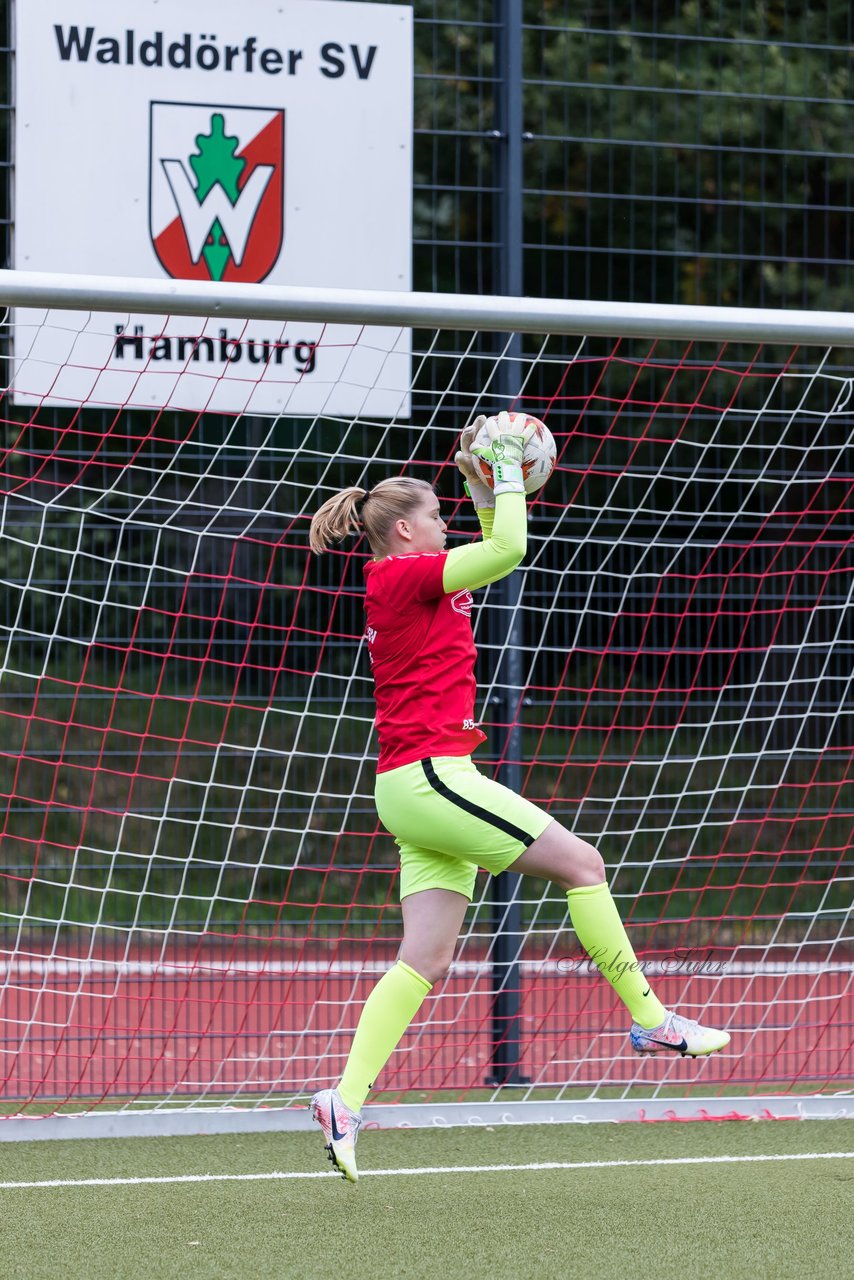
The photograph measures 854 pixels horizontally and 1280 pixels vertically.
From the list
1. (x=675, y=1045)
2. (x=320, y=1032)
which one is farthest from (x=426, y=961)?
(x=320, y=1032)

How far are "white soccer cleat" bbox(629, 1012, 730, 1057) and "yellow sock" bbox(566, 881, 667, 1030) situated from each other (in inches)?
0.8

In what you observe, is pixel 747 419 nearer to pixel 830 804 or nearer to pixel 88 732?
pixel 830 804

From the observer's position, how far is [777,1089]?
608 cm

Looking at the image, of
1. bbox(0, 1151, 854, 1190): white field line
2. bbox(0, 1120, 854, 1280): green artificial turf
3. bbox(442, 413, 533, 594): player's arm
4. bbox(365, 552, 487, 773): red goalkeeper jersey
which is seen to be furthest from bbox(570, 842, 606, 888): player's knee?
bbox(0, 1151, 854, 1190): white field line

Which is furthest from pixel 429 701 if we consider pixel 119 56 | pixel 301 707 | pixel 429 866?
pixel 119 56

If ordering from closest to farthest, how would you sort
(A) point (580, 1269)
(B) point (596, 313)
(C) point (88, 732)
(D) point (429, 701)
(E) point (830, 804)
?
(A) point (580, 1269) < (D) point (429, 701) < (B) point (596, 313) < (E) point (830, 804) < (C) point (88, 732)

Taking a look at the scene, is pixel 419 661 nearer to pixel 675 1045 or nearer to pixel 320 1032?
pixel 675 1045

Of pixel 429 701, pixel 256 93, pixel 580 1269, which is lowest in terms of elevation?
pixel 580 1269

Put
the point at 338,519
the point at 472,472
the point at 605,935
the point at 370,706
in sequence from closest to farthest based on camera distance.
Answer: the point at 605,935 < the point at 338,519 < the point at 472,472 < the point at 370,706

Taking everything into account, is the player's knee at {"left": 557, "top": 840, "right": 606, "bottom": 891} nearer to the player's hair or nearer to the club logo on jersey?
the player's hair

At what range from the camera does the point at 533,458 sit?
4297 millimetres

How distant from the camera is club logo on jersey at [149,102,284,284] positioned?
595cm

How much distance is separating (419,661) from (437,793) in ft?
1.17

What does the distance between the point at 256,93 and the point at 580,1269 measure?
429 cm
